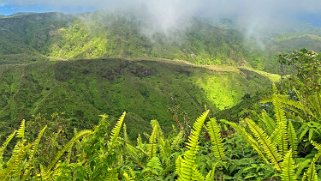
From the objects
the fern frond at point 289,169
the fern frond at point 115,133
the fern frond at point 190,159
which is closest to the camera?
the fern frond at point 190,159

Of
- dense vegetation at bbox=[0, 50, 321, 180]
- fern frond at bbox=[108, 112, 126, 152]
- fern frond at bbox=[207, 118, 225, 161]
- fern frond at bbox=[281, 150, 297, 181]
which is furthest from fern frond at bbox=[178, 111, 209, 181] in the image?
fern frond at bbox=[207, 118, 225, 161]

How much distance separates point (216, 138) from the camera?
241 inches

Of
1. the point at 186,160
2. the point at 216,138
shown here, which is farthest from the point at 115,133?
the point at 186,160

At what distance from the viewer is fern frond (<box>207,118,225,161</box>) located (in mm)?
5848

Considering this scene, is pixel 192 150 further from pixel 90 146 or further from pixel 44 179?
pixel 44 179

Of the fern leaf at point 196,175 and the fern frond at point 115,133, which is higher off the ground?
the fern frond at point 115,133

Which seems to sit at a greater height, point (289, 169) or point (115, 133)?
point (115, 133)

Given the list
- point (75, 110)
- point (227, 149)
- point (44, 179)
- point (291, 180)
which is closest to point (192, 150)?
point (291, 180)

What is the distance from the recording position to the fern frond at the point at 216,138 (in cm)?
585

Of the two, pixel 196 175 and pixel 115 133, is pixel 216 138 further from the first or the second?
pixel 196 175

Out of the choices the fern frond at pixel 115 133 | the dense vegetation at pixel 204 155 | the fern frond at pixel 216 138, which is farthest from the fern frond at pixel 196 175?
the fern frond at pixel 216 138

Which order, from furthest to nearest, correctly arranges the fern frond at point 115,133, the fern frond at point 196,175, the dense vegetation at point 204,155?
the fern frond at point 115,133
the dense vegetation at point 204,155
the fern frond at point 196,175

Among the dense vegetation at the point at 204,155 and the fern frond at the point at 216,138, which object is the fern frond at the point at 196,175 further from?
the fern frond at the point at 216,138

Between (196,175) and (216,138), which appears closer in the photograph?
(196,175)
